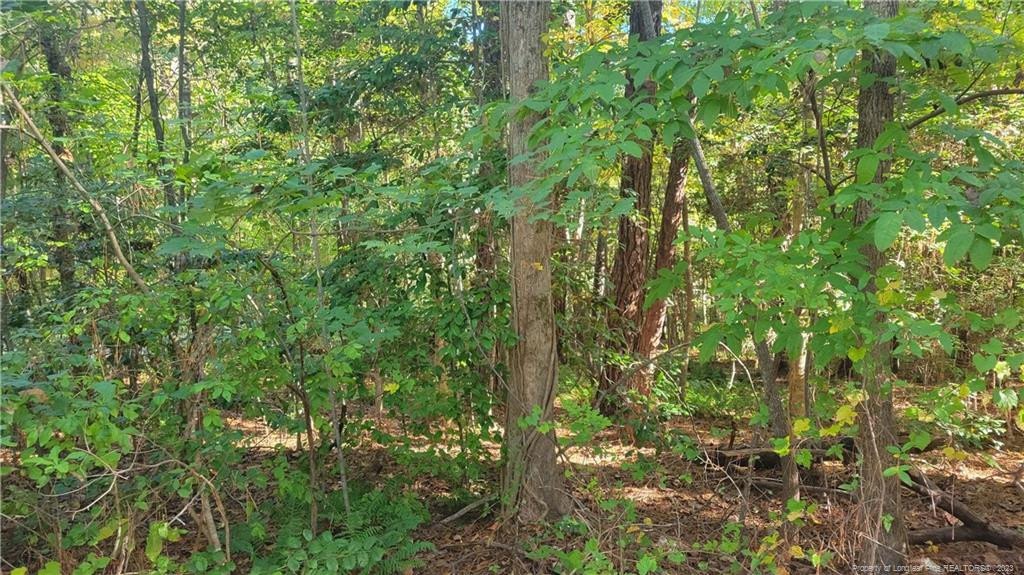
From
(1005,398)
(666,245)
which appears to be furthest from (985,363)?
(666,245)

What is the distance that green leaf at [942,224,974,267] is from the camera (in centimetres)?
192

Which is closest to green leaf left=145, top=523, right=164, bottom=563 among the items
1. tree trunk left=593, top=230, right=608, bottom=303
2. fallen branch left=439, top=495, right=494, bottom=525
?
fallen branch left=439, top=495, right=494, bottom=525

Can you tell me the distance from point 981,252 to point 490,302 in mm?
2693

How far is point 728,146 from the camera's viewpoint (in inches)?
255

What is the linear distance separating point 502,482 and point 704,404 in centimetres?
426

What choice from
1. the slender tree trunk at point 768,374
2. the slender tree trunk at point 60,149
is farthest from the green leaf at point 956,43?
the slender tree trunk at point 60,149

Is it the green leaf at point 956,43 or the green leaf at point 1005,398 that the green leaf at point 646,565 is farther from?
the green leaf at point 956,43

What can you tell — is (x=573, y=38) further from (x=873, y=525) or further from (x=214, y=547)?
(x=214, y=547)

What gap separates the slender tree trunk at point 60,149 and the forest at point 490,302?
1.6 inches

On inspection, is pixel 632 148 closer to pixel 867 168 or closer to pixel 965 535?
pixel 867 168

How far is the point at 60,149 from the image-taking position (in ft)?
16.8

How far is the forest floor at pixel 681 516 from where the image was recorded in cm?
359

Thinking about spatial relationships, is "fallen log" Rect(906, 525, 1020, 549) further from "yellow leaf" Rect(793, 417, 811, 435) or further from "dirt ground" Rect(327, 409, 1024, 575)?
"yellow leaf" Rect(793, 417, 811, 435)

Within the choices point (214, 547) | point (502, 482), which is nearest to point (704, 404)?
point (502, 482)
